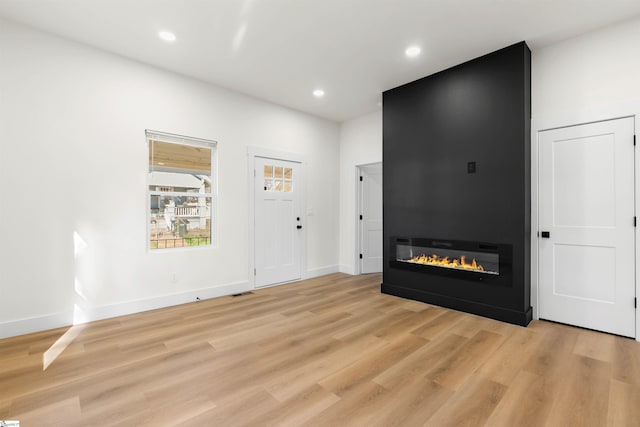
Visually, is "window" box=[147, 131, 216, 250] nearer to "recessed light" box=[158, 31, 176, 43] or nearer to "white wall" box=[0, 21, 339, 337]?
"white wall" box=[0, 21, 339, 337]

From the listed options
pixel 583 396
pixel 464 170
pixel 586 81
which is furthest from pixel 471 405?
pixel 586 81

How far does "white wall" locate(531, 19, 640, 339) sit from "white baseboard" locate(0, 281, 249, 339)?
161 inches

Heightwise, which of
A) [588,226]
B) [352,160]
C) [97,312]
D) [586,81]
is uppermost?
[586,81]

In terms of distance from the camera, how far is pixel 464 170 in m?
3.63

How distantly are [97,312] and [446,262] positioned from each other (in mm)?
4144

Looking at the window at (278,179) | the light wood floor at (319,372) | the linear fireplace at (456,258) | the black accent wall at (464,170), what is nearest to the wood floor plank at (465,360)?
the light wood floor at (319,372)

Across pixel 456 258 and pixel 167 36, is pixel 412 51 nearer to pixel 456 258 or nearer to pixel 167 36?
pixel 456 258

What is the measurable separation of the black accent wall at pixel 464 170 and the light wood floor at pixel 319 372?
458mm

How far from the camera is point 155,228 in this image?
3.84 metres

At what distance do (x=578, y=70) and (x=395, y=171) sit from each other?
2201mm

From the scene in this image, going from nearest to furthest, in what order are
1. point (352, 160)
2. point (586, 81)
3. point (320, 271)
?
point (586, 81)
point (320, 271)
point (352, 160)

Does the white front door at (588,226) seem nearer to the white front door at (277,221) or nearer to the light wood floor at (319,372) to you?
the light wood floor at (319,372)

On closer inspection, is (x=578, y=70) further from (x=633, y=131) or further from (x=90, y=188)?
(x=90, y=188)

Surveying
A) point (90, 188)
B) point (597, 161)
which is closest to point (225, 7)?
point (90, 188)
